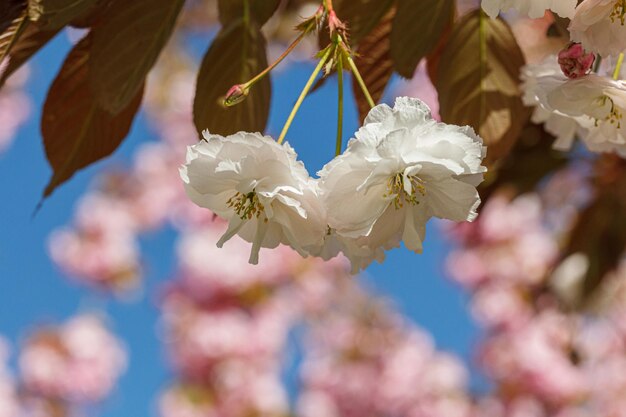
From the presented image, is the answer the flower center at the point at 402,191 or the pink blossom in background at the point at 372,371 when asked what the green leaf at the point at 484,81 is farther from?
the pink blossom in background at the point at 372,371

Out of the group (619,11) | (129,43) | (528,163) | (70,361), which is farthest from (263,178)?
(70,361)

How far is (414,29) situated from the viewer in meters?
0.62

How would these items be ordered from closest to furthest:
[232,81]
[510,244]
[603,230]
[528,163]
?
1. [232,81]
2. [528,163]
3. [603,230]
4. [510,244]

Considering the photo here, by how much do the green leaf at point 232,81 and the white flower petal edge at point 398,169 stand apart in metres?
0.12

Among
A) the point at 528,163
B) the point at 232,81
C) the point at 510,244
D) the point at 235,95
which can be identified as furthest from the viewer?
the point at 510,244

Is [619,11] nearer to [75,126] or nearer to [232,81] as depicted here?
[232,81]

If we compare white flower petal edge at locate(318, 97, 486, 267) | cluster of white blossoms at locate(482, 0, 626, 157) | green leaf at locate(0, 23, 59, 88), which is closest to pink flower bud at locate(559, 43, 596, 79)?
cluster of white blossoms at locate(482, 0, 626, 157)

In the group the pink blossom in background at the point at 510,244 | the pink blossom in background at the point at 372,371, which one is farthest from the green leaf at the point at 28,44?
the pink blossom in background at the point at 372,371

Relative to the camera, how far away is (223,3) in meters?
0.65

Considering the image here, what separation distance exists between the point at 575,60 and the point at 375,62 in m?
0.17

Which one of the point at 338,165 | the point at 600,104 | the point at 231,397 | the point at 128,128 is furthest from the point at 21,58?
the point at 231,397

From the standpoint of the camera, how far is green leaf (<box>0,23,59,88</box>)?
566 millimetres

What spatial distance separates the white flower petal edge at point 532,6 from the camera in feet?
1.69

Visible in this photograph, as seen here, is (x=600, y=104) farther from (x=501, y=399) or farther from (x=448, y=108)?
(x=501, y=399)
